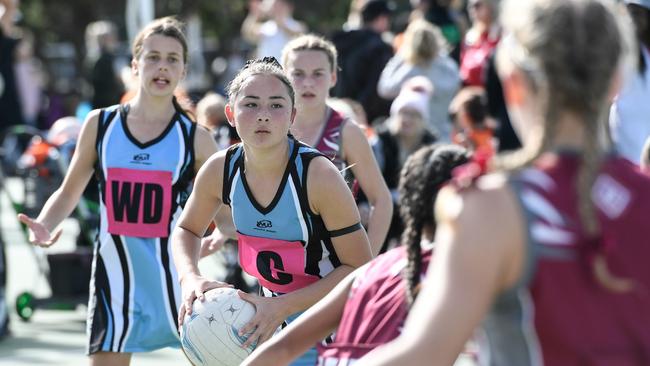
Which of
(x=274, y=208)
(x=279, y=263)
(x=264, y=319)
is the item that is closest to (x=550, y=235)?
(x=264, y=319)

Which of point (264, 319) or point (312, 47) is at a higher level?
point (312, 47)

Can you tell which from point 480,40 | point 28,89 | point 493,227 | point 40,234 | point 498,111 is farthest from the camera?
point 28,89

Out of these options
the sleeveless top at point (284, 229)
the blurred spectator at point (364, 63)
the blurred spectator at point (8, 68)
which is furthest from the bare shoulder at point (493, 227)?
the blurred spectator at point (8, 68)

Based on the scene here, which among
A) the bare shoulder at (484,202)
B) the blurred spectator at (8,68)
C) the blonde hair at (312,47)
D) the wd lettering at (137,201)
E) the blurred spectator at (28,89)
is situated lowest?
the blurred spectator at (28,89)

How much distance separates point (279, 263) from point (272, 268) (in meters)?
0.03

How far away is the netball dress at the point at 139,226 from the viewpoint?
6.30 meters

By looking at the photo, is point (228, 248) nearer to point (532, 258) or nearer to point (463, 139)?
point (463, 139)

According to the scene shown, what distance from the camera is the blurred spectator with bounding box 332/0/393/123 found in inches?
456

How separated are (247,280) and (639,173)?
26.7ft

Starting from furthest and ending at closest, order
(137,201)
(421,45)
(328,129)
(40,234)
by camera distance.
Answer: (421,45)
(328,129)
(137,201)
(40,234)

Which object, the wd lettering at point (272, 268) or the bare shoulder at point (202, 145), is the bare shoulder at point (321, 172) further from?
the bare shoulder at point (202, 145)

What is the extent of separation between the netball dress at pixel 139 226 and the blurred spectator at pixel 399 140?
348cm

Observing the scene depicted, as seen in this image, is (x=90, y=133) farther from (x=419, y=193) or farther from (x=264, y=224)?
(x=419, y=193)

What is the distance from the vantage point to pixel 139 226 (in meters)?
6.34
